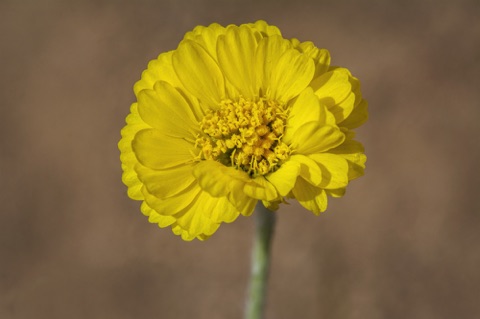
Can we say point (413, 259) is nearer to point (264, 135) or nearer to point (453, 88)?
point (453, 88)

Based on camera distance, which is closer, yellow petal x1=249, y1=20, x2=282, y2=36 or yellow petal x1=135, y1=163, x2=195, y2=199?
yellow petal x1=135, y1=163, x2=195, y2=199

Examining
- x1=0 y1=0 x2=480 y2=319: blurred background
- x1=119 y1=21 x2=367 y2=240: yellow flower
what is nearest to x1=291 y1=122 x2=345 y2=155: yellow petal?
x1=119 y1=21 x2=367 y2=240: yellow flower

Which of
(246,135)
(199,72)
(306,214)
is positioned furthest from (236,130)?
(306,214)

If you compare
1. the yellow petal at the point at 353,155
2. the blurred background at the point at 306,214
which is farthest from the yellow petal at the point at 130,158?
the blurred background at the point at 306,214

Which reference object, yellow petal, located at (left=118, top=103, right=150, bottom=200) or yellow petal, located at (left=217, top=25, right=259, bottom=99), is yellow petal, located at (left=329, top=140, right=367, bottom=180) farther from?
yellow petal, located at (left=118, top=103, right=150, bottom=200)

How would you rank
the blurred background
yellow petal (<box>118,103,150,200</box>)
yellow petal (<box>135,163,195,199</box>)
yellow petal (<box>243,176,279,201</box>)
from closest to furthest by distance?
yellow petal (<box>243,176,279,201</box>) < yellow petal (<box>135,163,195,199</box>) < yellow petal (<box>118,103,150,200</box>) < the blurred background

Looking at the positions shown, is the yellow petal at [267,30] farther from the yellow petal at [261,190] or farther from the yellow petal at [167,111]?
the yellow petal at [261,190]
